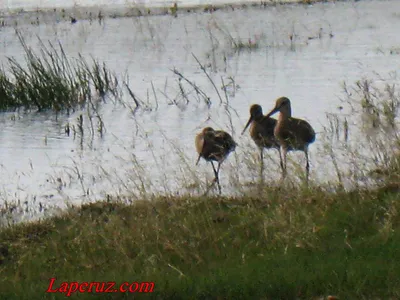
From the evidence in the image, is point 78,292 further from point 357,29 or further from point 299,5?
point 299,5

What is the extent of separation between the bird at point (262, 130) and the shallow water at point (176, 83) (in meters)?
0.19

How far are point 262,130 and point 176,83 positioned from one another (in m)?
5.48

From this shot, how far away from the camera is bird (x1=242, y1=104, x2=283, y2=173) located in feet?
36.9

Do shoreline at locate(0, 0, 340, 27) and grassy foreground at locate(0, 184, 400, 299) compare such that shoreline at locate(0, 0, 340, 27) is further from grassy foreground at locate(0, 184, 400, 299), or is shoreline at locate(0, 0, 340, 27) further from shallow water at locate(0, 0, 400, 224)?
grassy foreground at locate(0, 184, 400, 299)

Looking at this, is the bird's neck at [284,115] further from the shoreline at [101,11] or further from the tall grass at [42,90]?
the shoreline at [101,11]

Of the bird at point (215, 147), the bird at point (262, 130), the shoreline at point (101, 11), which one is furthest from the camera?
the shoreline at point (101, 11)

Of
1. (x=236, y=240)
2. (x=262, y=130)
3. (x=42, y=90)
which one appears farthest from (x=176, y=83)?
(x=236, y=240)

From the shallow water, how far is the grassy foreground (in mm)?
763

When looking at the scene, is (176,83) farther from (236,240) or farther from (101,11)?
(236,240)

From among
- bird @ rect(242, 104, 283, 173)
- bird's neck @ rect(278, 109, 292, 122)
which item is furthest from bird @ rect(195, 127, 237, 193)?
bird's neck @ rect(278, 109, 292, 122)

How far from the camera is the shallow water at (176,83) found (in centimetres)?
1109

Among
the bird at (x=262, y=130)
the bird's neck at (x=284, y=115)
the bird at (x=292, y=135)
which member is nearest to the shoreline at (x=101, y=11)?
the bird at (x=262, y=130)

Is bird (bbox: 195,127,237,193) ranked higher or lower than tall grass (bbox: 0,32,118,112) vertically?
higher

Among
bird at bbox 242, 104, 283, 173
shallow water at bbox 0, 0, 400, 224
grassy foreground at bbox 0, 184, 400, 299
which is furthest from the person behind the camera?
bird at bbox 242, 104, 283, 173
